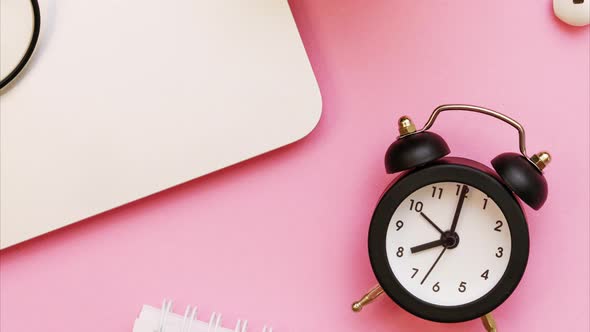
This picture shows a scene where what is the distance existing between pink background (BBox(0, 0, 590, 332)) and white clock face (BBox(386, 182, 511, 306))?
0.10 meters

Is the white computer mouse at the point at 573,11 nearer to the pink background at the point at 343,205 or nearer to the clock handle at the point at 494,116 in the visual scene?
the pink background at the point at 343,205

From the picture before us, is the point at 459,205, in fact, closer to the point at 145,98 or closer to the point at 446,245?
the point at 446,245

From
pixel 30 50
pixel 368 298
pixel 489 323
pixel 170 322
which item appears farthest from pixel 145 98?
pixel 489 323

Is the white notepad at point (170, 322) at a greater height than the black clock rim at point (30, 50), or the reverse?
the black clock rim at point (30, 50)

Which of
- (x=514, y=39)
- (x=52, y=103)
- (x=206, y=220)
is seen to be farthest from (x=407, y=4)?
(x=52, y=103)

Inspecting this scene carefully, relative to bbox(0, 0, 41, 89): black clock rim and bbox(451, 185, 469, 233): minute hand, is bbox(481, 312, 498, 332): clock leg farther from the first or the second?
bbox(0, 0, 41, 89): black clock rim

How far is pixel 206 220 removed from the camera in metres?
1.01

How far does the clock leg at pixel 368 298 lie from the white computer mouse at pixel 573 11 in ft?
1.54

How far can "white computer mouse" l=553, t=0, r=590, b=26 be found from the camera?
881 millimetres

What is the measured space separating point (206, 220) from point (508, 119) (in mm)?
483

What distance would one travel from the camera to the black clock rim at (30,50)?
94cm

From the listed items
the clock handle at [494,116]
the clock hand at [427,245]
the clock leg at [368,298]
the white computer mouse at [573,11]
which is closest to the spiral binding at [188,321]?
the clock leg at [368,298]

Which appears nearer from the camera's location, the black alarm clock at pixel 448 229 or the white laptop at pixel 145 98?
the black alarm clock at pixel 448 229

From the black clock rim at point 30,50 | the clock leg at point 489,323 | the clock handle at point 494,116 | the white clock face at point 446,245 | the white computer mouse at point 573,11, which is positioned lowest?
the clock leg at point 489,323
